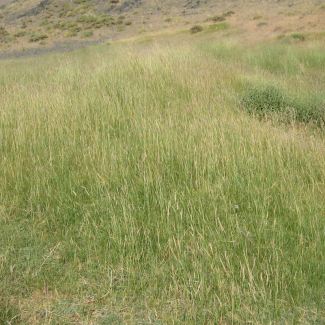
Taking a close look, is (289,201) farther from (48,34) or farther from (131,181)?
(48,34)

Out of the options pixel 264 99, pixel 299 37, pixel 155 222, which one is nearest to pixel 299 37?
pixel 299 37

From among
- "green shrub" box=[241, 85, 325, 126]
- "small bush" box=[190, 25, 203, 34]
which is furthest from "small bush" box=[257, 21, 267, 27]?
"green shrub" box=[241, 85, 325, 126]

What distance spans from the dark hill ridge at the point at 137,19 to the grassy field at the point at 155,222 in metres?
A: 15.2

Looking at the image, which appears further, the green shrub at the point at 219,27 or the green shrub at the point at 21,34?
the green shrub at the point at 21,34

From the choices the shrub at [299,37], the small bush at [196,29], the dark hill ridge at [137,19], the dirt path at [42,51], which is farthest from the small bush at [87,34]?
the shrub at [299,37]

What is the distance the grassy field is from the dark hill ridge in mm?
15227

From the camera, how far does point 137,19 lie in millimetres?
38000

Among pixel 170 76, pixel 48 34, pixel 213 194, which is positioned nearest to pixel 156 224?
pixel 213 194

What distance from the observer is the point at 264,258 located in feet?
7.16

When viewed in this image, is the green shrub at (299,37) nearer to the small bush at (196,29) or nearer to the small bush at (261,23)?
the small bush at (261,23)

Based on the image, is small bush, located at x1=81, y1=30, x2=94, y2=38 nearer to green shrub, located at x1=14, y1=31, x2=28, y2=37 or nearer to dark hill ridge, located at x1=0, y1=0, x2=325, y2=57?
dark hill ridge, located at x1=0, y1=0, x2=325, y2=57

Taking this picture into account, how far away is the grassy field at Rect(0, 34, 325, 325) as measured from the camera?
2047mm

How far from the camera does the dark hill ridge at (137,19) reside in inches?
819

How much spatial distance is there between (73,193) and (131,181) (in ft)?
1.71
